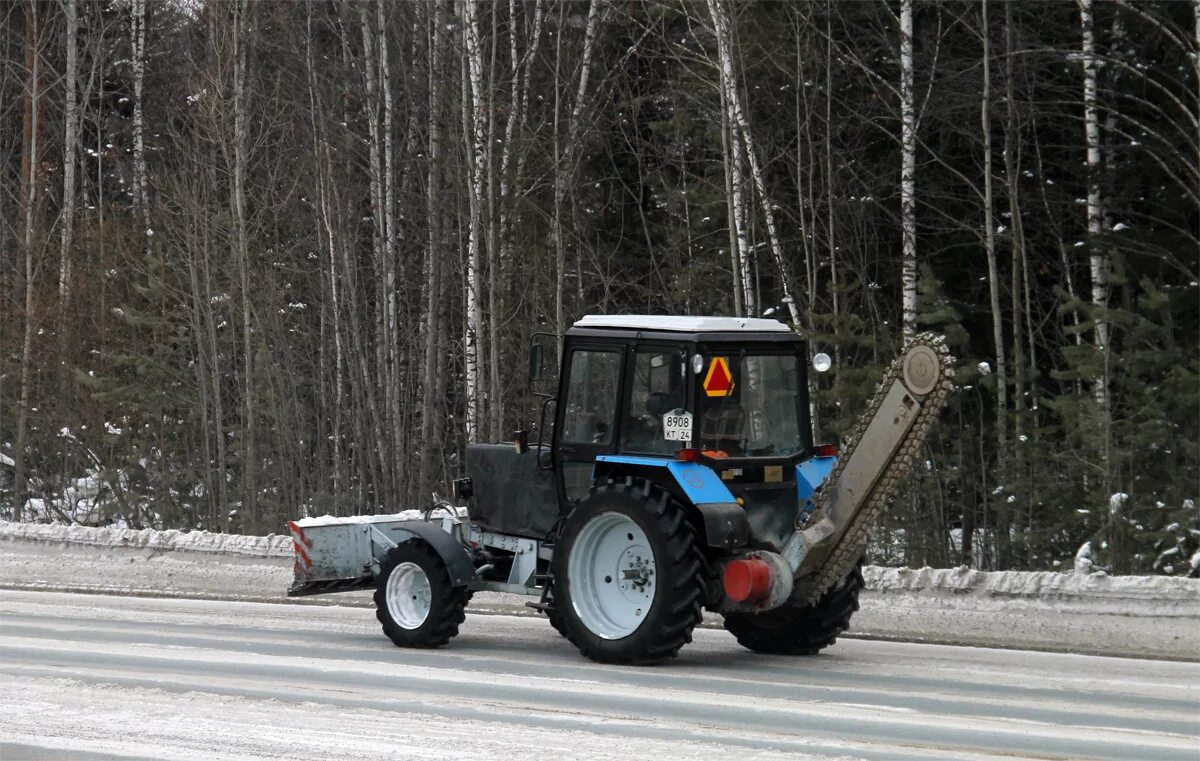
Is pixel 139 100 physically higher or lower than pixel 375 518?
higher

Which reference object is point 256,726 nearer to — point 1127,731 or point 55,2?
point 1127,731

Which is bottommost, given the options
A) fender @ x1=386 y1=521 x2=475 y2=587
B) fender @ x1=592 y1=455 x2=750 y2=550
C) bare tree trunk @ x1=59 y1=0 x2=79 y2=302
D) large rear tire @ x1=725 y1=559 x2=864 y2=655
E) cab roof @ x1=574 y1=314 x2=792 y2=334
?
large rear tire @ x1=725 y1=559 x2=864 y2=655

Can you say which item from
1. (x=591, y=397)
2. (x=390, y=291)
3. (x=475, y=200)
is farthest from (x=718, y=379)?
(x=390, y=291)

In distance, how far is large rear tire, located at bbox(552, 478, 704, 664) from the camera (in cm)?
1043

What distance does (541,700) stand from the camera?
379 inches

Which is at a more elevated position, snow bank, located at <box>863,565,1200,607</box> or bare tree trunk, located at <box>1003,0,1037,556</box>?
bare tree trunk, located at <box>1003,0,1037,556</box>

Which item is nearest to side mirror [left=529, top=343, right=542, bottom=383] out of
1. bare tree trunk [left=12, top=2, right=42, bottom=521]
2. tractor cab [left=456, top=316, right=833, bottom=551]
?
tractor cab [left=456, top=316, right=833, bottom=551]

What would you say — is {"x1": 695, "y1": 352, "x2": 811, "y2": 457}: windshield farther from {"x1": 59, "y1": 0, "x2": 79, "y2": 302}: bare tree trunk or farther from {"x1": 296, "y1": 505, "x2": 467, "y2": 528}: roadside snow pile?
{"x1": 59, "y1": 0, "x2": 79, "y2": 302}: bare tree trunk

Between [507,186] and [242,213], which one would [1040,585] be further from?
[242,213]

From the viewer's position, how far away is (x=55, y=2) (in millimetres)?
35844

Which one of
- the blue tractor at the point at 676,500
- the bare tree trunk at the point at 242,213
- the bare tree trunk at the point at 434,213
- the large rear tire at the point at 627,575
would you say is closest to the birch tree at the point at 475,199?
the bare tree trunk at the point at 434,213

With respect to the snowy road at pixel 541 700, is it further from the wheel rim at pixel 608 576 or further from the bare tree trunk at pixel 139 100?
the bare tree trunk at pixel 139 100

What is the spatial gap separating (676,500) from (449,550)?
1855mm

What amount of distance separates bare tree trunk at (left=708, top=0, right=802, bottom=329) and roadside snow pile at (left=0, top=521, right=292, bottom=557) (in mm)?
6820
